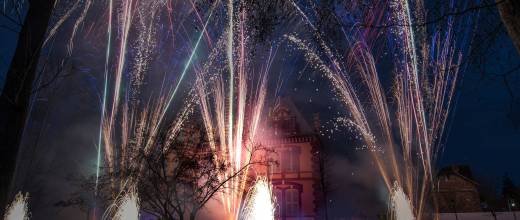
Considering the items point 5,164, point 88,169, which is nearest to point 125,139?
point 88,169

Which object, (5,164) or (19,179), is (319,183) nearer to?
(19,179)

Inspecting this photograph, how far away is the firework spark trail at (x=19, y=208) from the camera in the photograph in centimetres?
3005

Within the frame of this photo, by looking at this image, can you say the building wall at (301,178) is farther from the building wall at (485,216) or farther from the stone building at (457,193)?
the stone building at (457,193)

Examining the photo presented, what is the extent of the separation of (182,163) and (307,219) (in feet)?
50.9

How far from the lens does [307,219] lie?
31016mm

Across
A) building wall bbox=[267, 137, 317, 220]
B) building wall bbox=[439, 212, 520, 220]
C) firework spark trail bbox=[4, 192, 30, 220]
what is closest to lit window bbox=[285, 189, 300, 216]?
building wall bbox=[267, 137, 317, 220]

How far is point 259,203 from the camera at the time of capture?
2880cm

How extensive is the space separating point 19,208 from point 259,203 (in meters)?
20.2

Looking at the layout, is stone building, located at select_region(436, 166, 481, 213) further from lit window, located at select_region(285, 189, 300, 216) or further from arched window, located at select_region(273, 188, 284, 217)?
arched window, located at select_region(273, 188, 284, 217)

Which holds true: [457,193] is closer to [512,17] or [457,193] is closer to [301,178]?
[301,178]

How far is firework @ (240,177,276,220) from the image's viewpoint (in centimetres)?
2785

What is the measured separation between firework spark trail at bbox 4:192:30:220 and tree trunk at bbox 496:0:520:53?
34.2m

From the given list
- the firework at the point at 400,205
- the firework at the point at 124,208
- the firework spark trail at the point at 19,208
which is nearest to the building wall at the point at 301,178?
the firework at the point at 400,205

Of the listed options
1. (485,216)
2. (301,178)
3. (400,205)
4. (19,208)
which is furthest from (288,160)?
(19,208)
